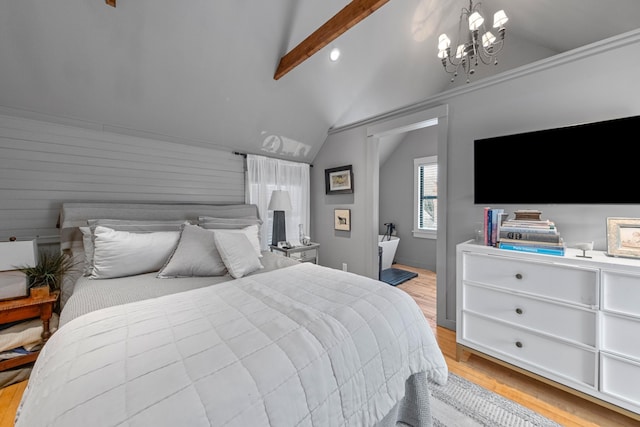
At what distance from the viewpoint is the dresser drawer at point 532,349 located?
1.53 metres

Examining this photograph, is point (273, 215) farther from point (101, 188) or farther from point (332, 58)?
point (332, 58)

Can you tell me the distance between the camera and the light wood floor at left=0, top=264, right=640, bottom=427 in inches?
58.0

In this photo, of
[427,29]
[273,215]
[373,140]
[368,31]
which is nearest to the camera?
[368,31]

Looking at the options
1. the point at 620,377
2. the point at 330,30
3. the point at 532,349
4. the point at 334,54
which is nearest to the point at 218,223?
the point at 330,30

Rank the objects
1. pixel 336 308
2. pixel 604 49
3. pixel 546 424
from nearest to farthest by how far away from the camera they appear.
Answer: pixel 336 308
pixel 546 424
pixel 604 49

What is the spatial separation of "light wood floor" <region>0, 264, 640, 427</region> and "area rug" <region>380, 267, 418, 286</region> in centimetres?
160

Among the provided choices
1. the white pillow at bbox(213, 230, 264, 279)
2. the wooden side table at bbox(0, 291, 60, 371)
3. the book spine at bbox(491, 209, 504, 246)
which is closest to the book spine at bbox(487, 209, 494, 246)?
the book spine at bbox(491, 209, 504, 246)

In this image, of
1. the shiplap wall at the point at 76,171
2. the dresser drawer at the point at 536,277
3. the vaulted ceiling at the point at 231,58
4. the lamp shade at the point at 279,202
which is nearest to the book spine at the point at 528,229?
the dresser drawer at the point at 536,277

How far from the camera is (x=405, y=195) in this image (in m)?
4.93

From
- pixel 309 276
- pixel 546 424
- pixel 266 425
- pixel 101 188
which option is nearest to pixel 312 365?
pixel 266 425

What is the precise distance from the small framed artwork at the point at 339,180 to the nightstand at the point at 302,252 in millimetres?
871

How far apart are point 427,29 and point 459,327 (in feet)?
10.5

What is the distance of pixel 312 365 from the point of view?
86cm

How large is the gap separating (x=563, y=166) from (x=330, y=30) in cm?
211
